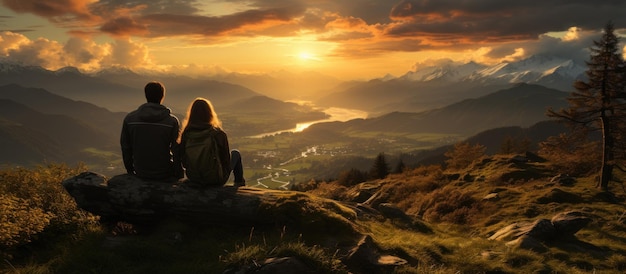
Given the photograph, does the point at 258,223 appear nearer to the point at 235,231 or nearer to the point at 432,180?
the point at 235,231

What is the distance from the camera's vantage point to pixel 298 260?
6.80 meters

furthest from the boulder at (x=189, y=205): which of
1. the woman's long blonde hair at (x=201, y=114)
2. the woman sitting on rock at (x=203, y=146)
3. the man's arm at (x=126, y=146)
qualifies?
the woman's long blonde hair at (x=201, y=114)

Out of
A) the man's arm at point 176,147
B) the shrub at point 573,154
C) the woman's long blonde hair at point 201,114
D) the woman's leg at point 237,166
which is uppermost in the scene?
the woman's long blonde hair at point 201,114

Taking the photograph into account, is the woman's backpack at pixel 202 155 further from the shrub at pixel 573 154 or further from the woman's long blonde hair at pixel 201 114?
the shrub at pixel 573 154

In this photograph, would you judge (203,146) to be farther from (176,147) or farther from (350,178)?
(350,178)

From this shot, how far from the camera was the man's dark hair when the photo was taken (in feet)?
31.9

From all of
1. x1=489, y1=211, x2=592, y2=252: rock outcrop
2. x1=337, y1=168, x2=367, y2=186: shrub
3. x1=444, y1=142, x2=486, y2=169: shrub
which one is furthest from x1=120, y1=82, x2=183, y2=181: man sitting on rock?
x1=337, y1=168, x2=367, y2=186: shrub

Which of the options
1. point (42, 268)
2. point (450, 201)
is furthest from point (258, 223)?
point (450, 201)

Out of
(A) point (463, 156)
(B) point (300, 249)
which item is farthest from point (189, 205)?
(A) point (463, 156)

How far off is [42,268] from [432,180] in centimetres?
3317

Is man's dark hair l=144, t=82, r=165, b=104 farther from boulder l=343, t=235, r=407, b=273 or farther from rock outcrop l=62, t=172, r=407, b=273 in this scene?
boulder l=343, t=235, r=407, b=273

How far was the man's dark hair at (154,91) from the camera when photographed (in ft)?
31.9

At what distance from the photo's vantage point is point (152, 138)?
32.0ft

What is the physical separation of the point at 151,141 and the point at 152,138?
0.09 meters
